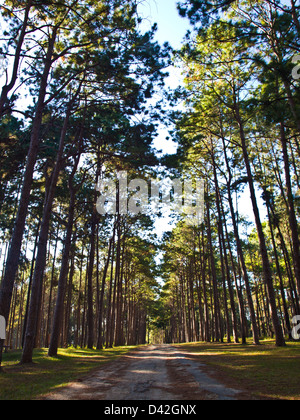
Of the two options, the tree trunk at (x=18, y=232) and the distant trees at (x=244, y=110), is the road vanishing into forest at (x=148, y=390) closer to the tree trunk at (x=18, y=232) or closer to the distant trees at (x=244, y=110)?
the tree trunk at (x=18, y=232)

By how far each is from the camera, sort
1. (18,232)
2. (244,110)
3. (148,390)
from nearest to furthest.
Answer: (148,390), (18,232), (244,110)

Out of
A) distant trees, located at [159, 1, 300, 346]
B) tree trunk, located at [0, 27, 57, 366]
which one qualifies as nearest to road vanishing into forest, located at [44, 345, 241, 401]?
tree trunk, located at [0, 27, 57, 366]

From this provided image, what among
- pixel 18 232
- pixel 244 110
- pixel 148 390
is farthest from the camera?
pixel 244 110

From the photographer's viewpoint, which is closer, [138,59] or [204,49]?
[138,59]

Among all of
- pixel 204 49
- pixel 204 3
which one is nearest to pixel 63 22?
pixel 204 3

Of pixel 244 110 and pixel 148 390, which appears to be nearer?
pixel 148 390

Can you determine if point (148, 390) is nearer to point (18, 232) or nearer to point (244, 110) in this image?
Result: point (18, 232)

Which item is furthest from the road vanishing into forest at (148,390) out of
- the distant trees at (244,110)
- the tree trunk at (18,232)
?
the distant trees at (244,110)

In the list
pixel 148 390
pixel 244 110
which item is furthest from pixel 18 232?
pixel 244 110

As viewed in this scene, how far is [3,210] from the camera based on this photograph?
890 inches

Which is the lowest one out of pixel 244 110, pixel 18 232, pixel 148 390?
pixel 148 390

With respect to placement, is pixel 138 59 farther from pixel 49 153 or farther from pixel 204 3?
pixel 49 153
